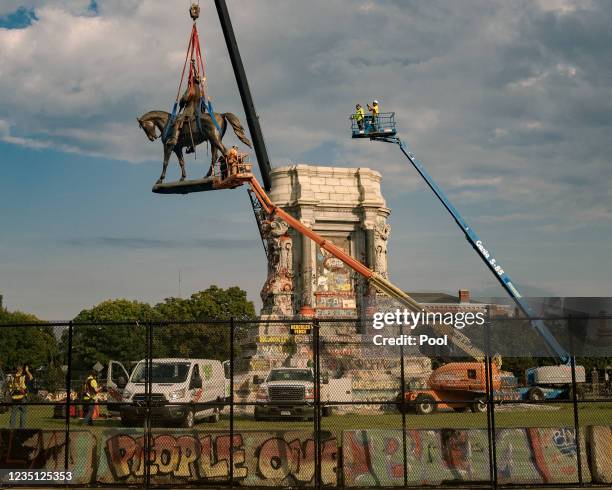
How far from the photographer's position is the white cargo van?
2162cm

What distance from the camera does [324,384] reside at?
94.8 ft

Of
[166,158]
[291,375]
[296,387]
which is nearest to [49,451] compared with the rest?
[296,387]

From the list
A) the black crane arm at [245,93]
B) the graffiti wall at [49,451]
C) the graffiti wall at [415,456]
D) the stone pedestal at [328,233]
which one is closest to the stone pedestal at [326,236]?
the stone pedestal at [328,233]

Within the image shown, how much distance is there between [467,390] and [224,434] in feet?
66.8

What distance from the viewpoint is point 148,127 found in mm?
39312

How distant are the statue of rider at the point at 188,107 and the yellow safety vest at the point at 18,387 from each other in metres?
17.7

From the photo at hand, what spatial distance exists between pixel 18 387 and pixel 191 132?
1842 centimetres

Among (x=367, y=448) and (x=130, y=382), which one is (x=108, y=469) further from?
(x=130, y=382)

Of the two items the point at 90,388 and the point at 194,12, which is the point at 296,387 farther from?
the point at 194,12

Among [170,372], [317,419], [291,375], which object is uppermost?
[170,372]

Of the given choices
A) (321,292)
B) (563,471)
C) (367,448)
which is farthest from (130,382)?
(321,292)

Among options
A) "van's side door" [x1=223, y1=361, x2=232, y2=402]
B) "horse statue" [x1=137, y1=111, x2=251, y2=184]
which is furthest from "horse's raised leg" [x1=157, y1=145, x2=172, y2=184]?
"van's side door" [x1=223, y1=361, x2=232, y2=402]

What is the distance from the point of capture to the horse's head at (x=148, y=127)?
1543 inches

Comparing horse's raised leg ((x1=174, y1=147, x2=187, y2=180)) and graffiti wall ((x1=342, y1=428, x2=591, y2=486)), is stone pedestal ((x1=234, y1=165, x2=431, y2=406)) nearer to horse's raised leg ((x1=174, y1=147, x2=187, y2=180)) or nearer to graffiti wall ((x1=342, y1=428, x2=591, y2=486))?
horse's raised leg ((x1=174, y1=147, x2=187, y2=180))
